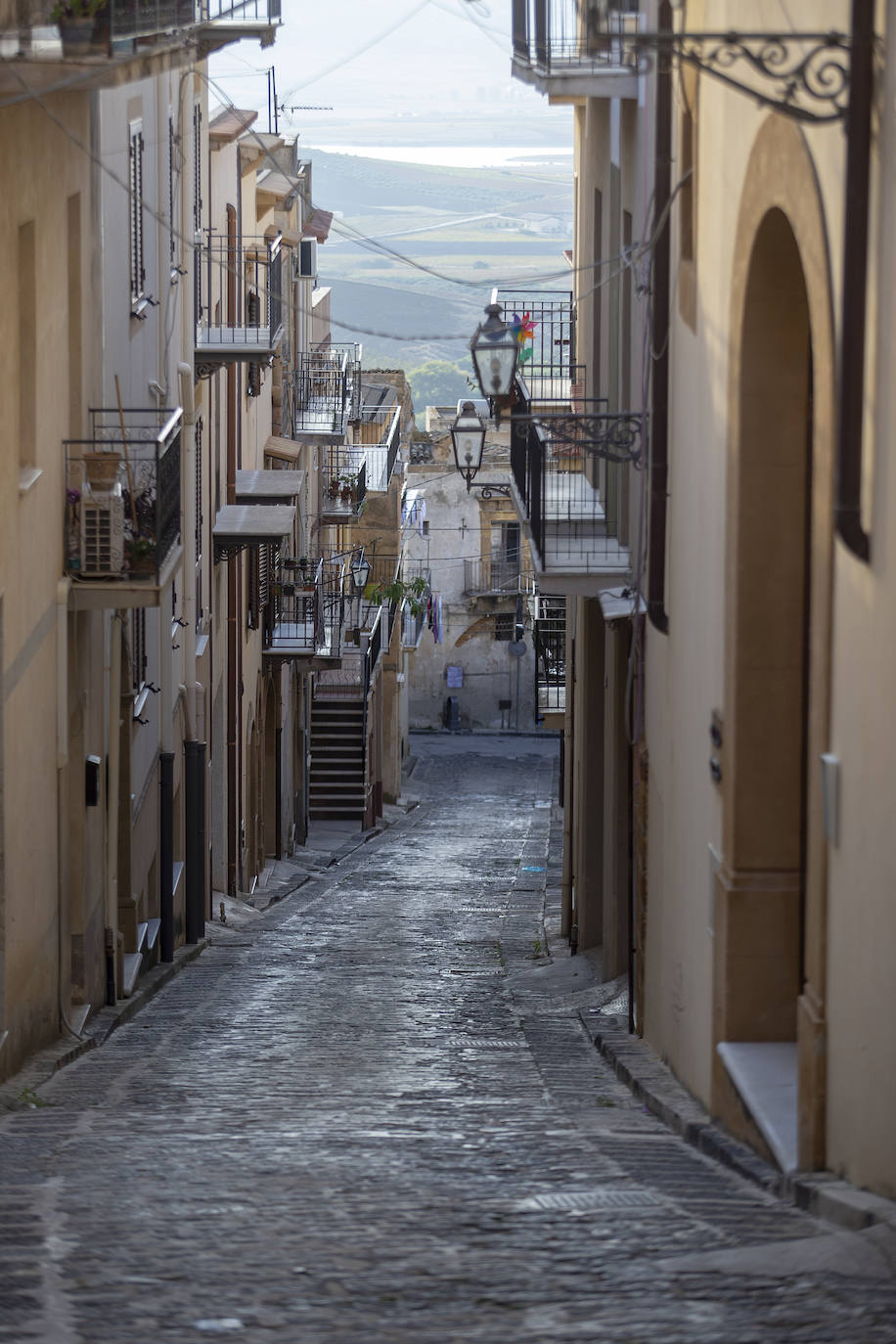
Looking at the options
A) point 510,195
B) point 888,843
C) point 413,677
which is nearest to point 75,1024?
point 888,843

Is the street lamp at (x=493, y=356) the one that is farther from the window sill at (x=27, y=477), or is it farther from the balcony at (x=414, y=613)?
the balcony at (x=414, y=613)

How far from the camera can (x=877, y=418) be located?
581cm

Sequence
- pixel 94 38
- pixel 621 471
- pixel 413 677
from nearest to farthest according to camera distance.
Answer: pixel 94 38 → pixel 621 471 → pixel 413 677

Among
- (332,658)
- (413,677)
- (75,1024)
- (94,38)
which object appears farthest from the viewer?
(413,677)

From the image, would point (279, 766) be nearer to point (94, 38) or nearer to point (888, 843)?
point (94, 38)

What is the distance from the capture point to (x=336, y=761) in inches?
1464

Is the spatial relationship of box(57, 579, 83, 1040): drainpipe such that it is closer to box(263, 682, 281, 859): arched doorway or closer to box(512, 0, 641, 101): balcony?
box(512, 0, 641, 101): balcony

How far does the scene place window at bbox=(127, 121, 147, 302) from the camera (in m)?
14.7

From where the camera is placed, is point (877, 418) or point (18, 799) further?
point (18, 799)

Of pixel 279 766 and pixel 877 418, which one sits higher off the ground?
pixel 877 418

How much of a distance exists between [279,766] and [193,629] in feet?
35.5

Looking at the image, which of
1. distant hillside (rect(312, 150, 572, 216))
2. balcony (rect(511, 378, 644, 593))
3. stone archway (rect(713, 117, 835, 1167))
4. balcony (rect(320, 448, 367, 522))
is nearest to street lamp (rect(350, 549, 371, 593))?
balcony (rect(320, 448, 367, 522))

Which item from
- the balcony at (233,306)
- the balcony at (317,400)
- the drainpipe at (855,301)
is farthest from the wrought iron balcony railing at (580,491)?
the balcony at (317,400)

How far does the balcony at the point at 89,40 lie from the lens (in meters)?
9.24
